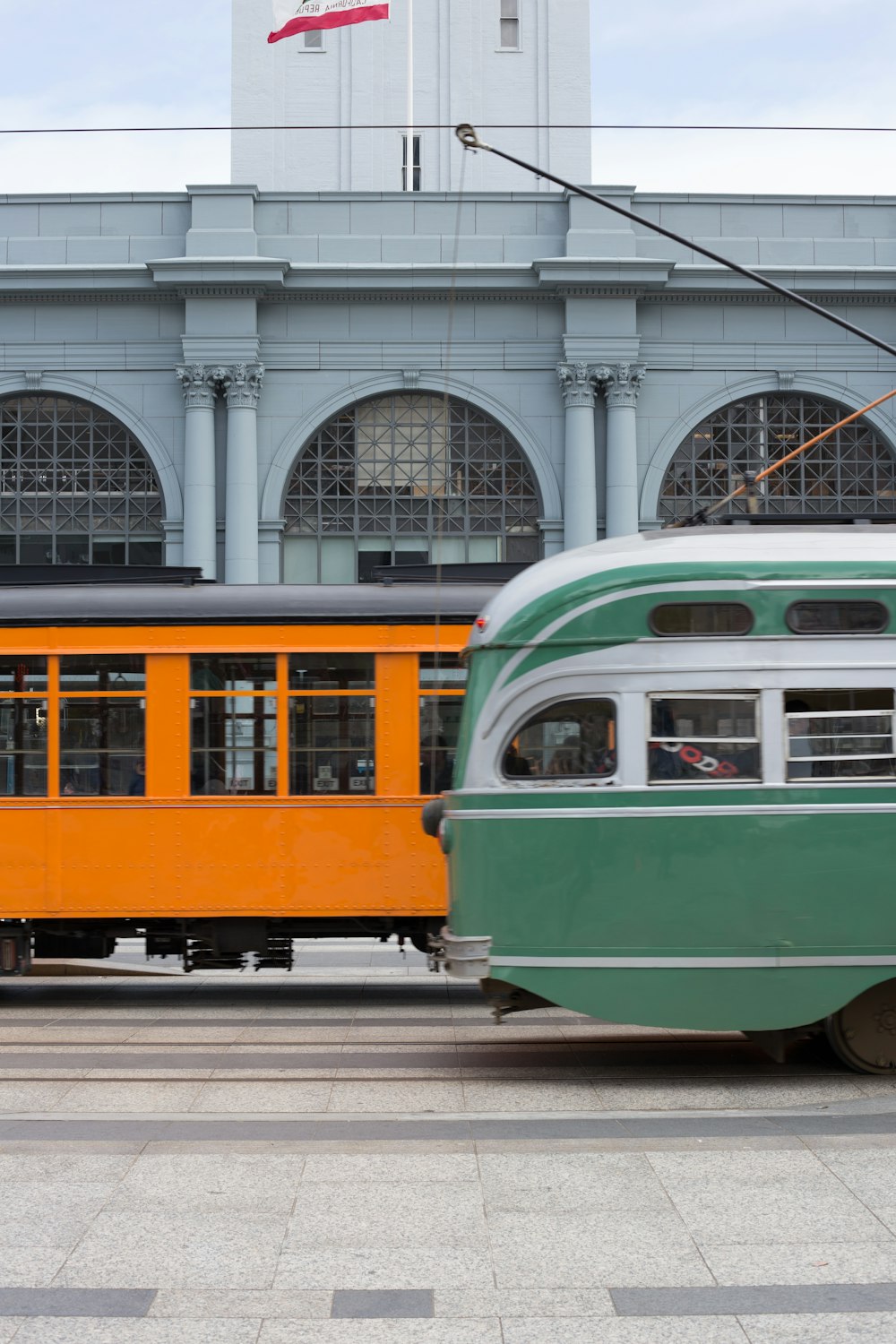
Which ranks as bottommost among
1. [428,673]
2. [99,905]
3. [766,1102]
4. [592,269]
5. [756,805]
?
[766,1102]

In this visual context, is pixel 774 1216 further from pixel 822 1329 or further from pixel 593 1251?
pixel 822 1329

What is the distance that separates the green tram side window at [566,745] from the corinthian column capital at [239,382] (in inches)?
717

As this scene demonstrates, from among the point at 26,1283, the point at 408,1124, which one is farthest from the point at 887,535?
the point at 26,1283

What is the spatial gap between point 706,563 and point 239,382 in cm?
1843

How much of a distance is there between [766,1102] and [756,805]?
1.68 meters

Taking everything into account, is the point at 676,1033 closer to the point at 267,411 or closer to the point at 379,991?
the point at 379,991

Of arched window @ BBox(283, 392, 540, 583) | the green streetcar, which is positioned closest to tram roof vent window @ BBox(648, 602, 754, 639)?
the green streetcar

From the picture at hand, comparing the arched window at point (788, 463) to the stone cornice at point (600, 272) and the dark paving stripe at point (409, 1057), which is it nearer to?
the stone cornice at point (600, 272)

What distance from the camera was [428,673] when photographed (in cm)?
1091

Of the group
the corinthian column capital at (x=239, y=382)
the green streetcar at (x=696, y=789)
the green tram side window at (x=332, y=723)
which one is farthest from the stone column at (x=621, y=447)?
the green streetcar at (x=696, y=789)

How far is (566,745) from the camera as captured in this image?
830 cm

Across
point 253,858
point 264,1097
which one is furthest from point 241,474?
point 264,1097

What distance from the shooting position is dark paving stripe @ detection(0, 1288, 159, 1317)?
4750 mm

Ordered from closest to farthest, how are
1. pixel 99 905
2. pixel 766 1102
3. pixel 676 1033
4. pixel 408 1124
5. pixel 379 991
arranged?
pixel 408 1124 → pixel 766 1102 → pixel 676 1033 → pixel 99 905 → pixel 379 991
